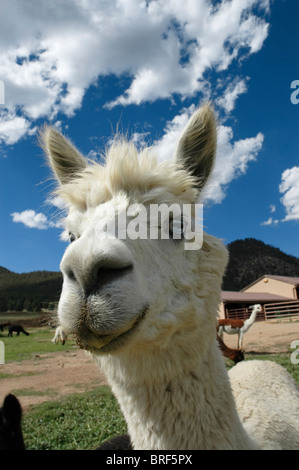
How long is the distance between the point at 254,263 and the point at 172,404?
9892 cm

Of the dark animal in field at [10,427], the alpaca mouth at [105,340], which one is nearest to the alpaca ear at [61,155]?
the alpaca mouth at [105,340]

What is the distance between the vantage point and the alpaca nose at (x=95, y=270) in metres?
1.46

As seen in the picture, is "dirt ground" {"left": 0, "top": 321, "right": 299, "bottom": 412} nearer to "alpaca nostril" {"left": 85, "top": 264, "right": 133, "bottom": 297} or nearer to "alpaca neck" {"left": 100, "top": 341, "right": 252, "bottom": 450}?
"alpaca neck" {"left": 100, "top": 341, "right": 252, "bottom": 450}

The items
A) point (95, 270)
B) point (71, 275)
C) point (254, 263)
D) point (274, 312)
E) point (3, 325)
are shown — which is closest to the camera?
point (95, 270)

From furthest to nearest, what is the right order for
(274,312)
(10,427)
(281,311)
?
(274,312) < (281,311) < (10,427)

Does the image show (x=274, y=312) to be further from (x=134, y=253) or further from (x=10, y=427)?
(x=134, y=253)

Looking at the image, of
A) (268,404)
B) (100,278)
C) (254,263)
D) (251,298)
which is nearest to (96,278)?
(100,278)

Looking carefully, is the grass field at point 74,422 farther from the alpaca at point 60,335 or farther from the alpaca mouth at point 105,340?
the alpaca mouth at point 105,340

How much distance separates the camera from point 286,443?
8.92ft

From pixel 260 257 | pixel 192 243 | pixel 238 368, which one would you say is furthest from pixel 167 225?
pixel 260 257

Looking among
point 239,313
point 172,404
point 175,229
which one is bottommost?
point 172,404

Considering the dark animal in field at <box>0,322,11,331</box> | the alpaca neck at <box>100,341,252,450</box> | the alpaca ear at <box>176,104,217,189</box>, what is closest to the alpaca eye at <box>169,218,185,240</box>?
the alpaca ear at <box>176,104,217,189</box>

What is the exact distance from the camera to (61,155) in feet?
9.23

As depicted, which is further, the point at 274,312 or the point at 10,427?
the point at 274,312
